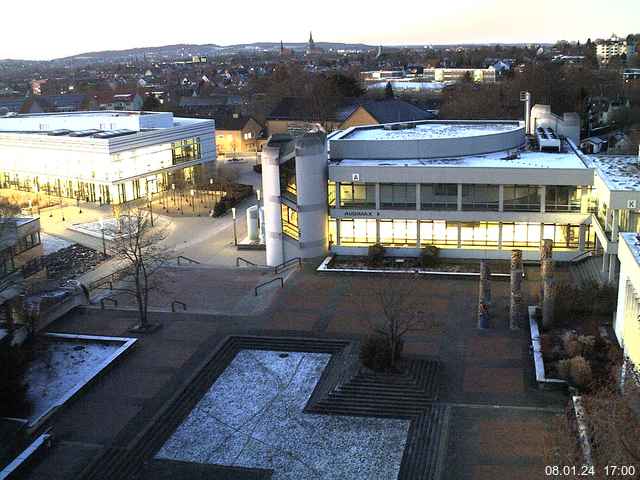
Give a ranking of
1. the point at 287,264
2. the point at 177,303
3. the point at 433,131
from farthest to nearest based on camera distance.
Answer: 1. the point at 433,131
2. the point at 287,264
3. the point at 177,303

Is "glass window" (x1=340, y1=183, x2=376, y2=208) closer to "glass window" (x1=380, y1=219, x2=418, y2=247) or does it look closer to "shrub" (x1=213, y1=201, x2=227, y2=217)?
"glass window" (x1=380, y1=219, x2=418, y2=247)

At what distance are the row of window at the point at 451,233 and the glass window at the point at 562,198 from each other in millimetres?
987

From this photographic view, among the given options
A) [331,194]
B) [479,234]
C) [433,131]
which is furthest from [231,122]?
[479,234]

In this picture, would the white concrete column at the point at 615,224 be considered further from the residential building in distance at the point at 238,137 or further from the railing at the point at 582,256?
the residential building in distance at the point at 238,137

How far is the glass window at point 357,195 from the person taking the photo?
40875 mm

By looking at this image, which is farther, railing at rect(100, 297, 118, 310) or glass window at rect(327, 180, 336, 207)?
glass window at rect(327, 180, 336, 207)

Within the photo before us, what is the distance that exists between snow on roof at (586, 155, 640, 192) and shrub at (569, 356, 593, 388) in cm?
1159

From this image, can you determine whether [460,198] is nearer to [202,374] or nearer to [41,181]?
[202,374]

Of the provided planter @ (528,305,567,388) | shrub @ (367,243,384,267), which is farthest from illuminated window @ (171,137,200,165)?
planter @ (528,305,567,388)

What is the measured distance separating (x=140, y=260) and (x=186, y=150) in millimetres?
39346

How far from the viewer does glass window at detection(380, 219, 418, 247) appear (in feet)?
134

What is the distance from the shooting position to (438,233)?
133ft

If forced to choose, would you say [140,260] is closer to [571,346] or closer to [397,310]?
[397,310]

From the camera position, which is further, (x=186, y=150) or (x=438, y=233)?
(x=186, y=150)
